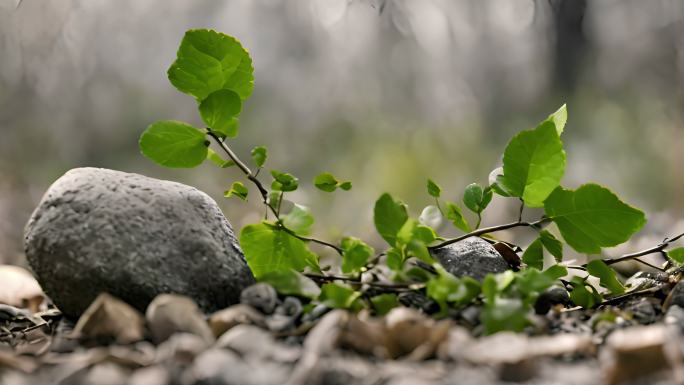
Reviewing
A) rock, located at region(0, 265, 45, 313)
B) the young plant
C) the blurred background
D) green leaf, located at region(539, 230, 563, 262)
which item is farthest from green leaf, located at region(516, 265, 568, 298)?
the blurred background

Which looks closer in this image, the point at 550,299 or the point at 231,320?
the point at 231,320

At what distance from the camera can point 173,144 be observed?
0.53m

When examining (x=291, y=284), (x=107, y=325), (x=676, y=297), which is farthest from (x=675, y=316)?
(x=107, y=325)

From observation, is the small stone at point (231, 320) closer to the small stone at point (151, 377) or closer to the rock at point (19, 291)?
the small stone at point (151, 377)

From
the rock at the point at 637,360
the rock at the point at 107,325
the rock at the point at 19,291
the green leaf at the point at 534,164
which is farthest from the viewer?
the rock at the point at 19,291

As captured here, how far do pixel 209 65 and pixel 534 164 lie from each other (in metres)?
0.28

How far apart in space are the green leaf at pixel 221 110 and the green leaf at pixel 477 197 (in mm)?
221

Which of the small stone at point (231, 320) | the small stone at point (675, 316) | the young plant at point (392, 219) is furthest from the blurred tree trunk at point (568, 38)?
the small stone at point (231, 320)

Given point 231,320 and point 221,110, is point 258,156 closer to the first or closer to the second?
point 221,110

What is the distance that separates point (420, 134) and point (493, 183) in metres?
1.25

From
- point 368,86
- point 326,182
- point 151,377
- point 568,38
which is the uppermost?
point 568,38

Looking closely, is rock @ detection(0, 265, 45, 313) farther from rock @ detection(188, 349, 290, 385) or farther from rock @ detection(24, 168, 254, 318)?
rock @ detection(188, 349, 290, 385)

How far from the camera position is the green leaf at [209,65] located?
52 cm

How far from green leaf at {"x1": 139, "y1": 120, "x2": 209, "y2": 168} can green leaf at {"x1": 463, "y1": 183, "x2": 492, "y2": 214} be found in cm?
24
